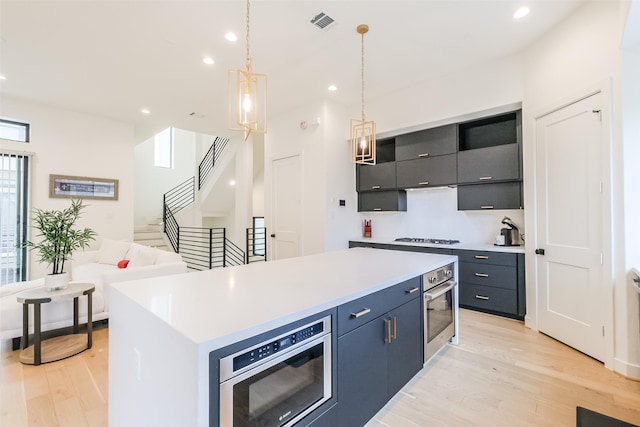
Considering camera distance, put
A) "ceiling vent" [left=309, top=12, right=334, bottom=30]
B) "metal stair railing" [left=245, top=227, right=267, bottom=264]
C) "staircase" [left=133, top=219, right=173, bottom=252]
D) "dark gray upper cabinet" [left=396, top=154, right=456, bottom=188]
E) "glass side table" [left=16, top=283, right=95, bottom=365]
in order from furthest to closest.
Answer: "staircase" [left=133, top=219, right=173, bottom=252] < "metal stair railing" [left=245, top=227, right=267, bottom=264] < "dark gray upper cabinet" [left=396, top=154, right=456, bottom=188] < "ceiling vent" [left=309, top=12, right=334, bottom=30] < "glass side table" [left=16, top=283, right=95, bottom=365]

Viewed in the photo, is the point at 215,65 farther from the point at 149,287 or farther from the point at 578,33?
the point at 578,33

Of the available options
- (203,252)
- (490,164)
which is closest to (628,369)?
(490,164)

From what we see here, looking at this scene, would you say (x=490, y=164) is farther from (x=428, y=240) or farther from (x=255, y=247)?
(x=255, y=247)

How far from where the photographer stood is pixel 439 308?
2.38 m

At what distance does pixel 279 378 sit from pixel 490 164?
11.8 feet

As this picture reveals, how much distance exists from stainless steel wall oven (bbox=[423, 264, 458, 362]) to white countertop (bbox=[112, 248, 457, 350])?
15 cm

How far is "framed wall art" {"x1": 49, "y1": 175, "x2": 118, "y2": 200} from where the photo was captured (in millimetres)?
4957

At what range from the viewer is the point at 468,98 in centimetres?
367

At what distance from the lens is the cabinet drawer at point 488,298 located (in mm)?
3305

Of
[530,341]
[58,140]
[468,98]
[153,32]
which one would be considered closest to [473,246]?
[530,341]

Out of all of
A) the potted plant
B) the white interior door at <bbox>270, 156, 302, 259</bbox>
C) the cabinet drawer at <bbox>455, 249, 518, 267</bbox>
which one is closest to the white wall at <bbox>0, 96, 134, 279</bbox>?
the potted plant

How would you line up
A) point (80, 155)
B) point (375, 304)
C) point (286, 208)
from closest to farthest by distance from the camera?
point (375, 304) < point (286, 208) < point (80, 155)

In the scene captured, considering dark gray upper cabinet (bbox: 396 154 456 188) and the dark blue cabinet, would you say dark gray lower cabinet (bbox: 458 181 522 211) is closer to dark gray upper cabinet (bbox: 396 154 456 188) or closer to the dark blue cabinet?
dark gray upper cabinet (bbox: 396 154 456 188)

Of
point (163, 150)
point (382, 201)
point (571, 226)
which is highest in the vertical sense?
point (163, 150)
